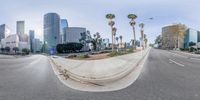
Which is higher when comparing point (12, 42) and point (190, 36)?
point (190, 36)

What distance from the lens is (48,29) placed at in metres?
150

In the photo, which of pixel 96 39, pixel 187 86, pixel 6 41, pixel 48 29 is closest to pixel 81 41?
pixel 96 39

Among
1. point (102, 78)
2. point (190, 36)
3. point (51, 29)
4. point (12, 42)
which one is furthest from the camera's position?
point (12, 42)

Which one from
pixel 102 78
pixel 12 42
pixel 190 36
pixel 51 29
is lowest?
pixel 102 78

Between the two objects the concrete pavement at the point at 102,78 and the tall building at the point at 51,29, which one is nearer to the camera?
the concrete pavement at the point at 102,78

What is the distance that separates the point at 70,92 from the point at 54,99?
1.32 meters

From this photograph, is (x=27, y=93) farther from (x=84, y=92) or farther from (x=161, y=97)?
(x=161, y=97)

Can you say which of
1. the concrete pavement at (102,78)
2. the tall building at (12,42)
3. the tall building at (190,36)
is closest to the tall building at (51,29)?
the tall building at (12,42)

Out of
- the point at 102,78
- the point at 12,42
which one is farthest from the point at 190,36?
the point at 102,78

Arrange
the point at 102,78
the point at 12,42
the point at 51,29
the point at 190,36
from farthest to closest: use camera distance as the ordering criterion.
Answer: the point at 12,42
the point at 190,36
the point at 51,29
the point at 102,78

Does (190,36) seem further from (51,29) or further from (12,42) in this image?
(12,42)

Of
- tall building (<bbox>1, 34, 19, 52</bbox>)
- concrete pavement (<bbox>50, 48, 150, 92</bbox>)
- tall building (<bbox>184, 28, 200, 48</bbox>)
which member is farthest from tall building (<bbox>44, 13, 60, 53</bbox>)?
concrete pavement (<bbox>50, 48, 150, 92</bbox>)

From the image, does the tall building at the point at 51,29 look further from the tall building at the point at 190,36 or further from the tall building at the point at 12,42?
the tall building at the point at 190,36

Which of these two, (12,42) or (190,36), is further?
(12,42)
